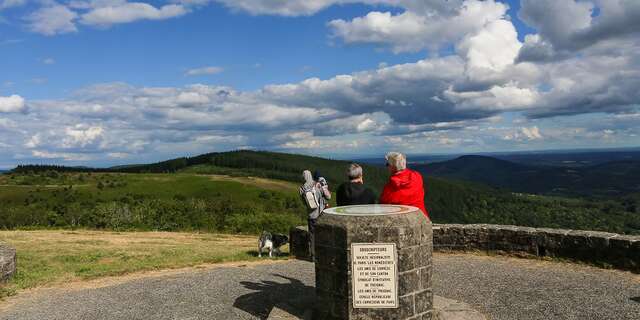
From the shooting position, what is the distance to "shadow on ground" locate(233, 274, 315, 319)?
774 centimetres

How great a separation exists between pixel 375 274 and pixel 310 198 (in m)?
5.01

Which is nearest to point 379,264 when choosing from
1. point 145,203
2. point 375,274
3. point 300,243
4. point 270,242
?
point 375,274

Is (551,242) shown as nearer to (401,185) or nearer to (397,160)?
(401,185)

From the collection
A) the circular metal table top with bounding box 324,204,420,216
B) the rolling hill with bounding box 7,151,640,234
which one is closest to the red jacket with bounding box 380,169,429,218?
the circular metal table top with bounding box 324,204,420,216

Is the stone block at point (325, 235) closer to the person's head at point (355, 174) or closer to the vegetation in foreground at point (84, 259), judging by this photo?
the person's head at point (355, 174)

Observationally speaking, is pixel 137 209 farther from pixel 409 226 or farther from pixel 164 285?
pixel 409 226

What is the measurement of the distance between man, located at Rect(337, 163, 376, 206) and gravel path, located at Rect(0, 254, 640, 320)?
1997mm

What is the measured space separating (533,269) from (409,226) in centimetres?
565

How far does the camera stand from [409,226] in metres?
6.38

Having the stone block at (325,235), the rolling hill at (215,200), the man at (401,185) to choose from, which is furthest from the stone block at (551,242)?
the rolling hill at (215,200)

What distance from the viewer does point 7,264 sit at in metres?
10.9

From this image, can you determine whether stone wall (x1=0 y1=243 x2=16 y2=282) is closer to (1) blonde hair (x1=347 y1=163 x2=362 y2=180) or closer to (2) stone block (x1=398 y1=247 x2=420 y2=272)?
(1) blonde hair (x1=347 y1=163 x2=362 y2=180)

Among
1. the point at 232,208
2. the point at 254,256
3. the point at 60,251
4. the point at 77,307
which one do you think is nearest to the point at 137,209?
the point at 232,208

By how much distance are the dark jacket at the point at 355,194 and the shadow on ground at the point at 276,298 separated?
194 cm
